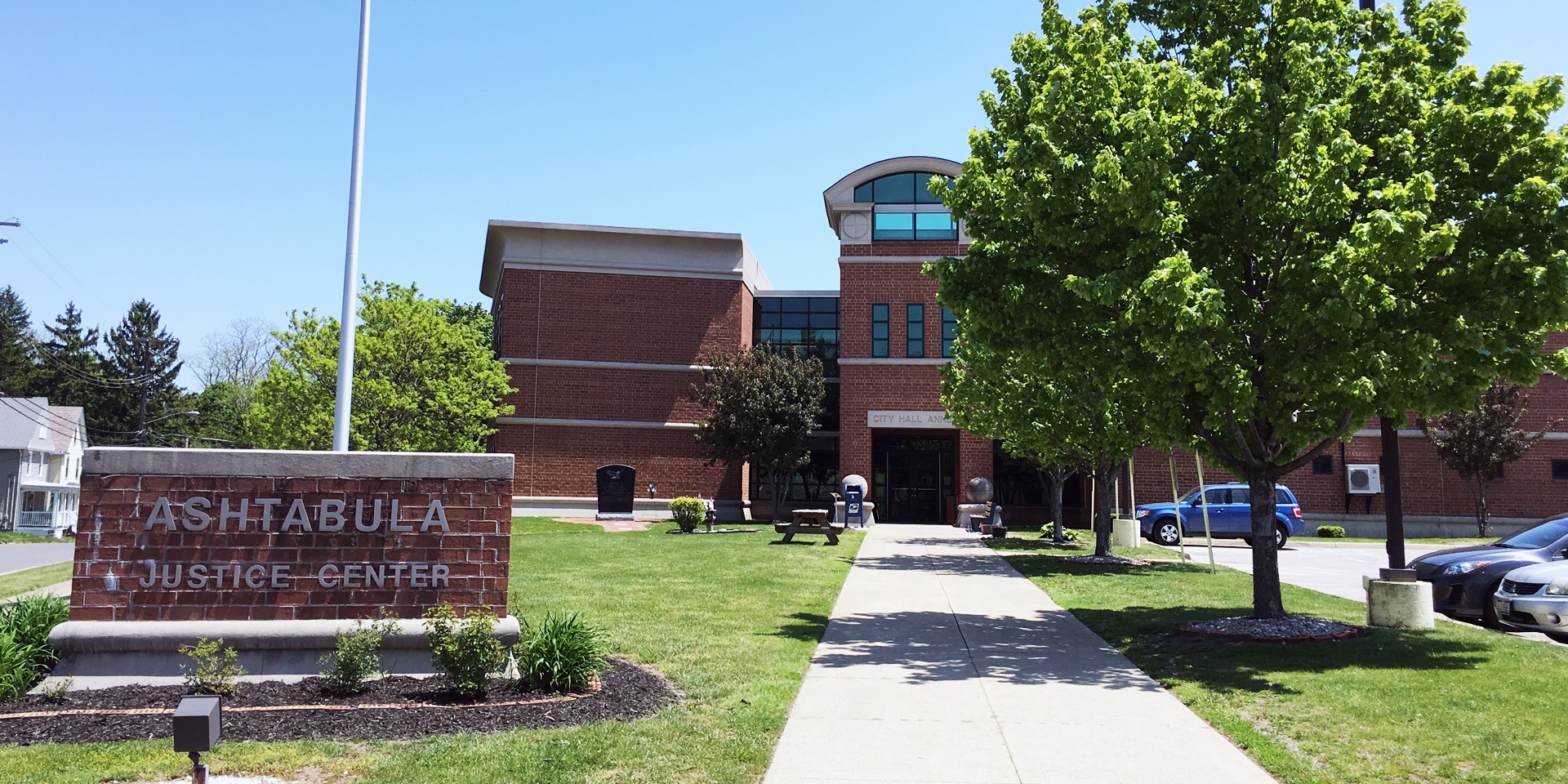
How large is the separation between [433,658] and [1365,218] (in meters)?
9.76

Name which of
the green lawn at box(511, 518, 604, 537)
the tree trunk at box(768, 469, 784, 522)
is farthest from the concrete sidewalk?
the tree trunk at box(768, 469, 784, 522)

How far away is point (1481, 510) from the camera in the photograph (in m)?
36.0

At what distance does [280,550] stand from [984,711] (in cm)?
557

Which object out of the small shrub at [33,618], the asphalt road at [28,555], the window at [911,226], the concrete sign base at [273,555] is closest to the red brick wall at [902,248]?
the window at [911,226]

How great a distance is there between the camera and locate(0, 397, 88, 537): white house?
53875mm

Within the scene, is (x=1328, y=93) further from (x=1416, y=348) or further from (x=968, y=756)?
(x=968, y=756)

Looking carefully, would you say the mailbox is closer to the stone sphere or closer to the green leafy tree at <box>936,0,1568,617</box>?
the green leafy tree at <box>936,0,1568,617</box>

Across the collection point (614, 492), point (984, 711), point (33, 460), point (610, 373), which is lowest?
point (984, 711)

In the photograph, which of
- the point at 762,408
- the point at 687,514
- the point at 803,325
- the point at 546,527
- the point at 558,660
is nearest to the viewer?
the point at 558,660

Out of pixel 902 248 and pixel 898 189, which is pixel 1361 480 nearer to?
pixel 902 248

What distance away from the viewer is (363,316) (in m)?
32.6

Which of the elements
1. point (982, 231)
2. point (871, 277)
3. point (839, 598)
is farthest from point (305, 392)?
point (982, 231)

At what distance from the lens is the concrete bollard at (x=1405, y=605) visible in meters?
11.4

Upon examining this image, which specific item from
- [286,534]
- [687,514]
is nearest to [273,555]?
[286,534]
